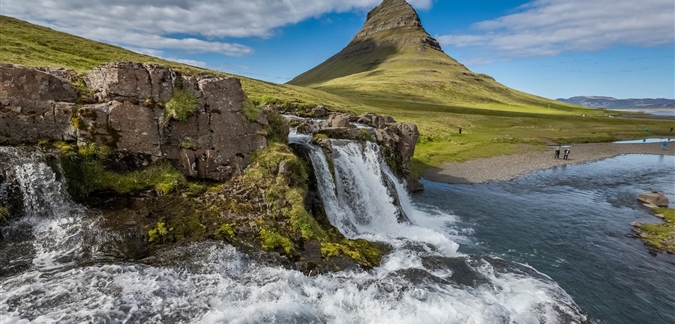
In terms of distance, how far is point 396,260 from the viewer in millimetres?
19766

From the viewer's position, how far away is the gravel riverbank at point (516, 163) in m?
51.8

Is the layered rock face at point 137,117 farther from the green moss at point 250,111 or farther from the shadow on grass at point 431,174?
the shadow on grass at point 431,174

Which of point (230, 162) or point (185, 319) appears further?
point (230, 162)

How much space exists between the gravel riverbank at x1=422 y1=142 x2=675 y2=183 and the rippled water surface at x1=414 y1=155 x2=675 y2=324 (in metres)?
2.87

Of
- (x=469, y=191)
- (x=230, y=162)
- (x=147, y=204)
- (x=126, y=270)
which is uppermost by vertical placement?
(x=230, y=162)

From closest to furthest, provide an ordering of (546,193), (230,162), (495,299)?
(495,299) → (230,162) → (546,193)

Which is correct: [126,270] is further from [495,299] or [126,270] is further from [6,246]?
[495,299]

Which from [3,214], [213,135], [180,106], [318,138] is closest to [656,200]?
[318,138]

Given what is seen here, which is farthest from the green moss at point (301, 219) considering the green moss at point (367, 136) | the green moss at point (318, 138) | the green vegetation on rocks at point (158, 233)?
the green moss at point (367, 136)

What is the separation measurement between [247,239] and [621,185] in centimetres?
5443

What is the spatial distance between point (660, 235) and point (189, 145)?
3749 cm

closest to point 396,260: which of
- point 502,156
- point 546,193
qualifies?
point 546,193

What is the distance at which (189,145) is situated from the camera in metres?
20.8

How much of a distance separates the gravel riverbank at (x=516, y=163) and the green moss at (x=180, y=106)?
124 feet
